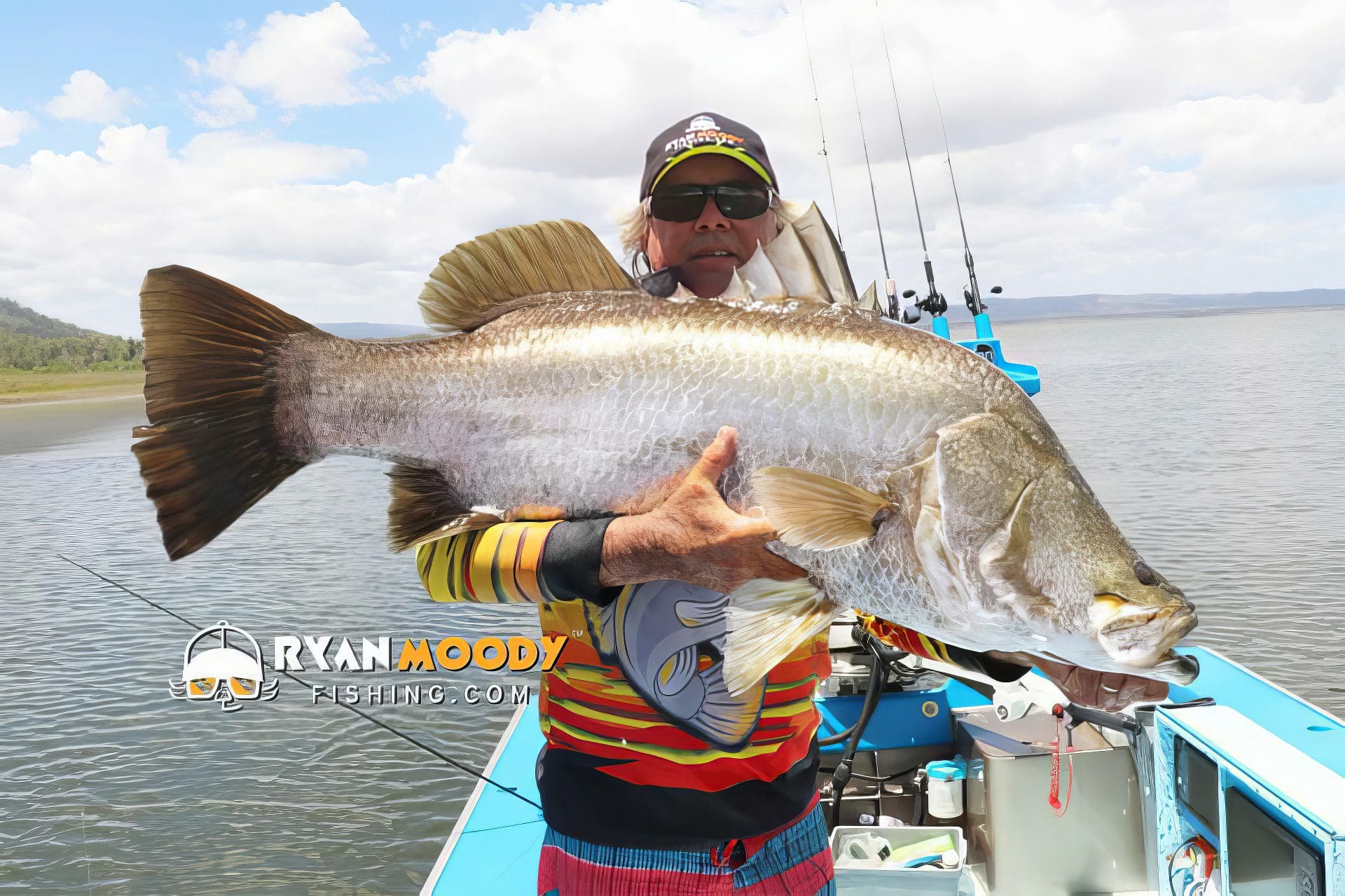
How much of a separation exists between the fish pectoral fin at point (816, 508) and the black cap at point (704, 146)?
976 mm

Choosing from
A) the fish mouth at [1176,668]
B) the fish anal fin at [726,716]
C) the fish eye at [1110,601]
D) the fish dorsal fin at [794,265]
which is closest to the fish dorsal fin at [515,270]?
the fish dorsal fin at [794,265]

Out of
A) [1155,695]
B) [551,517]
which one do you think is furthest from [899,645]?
[551,517]

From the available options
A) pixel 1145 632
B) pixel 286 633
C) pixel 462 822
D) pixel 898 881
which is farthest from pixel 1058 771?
pixel 286 633

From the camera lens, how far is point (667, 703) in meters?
2.12

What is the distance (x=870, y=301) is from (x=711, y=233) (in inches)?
21.3

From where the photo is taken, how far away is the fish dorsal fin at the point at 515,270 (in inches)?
83.0

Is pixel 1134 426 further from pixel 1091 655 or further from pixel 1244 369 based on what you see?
pixel 1091 655

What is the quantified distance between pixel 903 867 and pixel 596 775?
2.68m

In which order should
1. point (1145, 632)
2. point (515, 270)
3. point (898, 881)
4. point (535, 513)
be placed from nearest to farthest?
point (1145, 632)
point (535, 513)
point (515, 270)
point (898, 881)

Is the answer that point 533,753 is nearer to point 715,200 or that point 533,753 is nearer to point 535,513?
point 535,513

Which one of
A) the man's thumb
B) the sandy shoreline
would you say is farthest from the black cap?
the sandy shoreline

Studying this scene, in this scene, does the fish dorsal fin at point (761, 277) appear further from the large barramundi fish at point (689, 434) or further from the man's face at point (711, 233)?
the man's face at point (711, 233)

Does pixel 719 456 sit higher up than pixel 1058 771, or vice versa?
pixel 719 456

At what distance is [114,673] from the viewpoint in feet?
42.8
